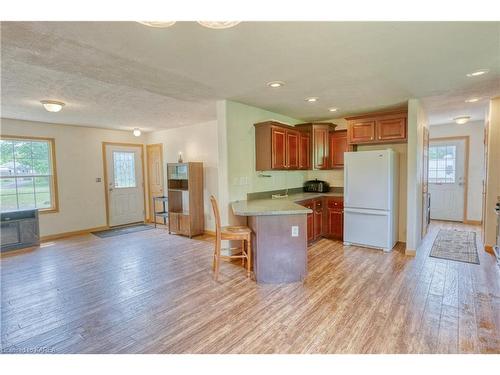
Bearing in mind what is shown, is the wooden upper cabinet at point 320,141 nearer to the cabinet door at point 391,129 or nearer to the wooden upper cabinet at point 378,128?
the wooden upper cabinet at point 378,128

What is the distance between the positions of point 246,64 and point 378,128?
2.99 metres

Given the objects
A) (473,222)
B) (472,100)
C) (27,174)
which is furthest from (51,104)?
(473,222)

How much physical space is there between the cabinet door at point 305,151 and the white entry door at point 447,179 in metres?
3.86

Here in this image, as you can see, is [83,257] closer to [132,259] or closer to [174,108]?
[132,259]

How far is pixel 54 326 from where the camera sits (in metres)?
2.32

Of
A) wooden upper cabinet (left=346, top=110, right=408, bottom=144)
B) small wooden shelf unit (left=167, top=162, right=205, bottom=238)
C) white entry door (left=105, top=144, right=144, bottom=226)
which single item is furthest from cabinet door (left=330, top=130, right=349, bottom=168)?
white entry door (left=105, top=144, right=144, bottom=226)

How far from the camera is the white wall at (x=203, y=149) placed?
5641mm

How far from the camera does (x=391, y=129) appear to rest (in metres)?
4.35

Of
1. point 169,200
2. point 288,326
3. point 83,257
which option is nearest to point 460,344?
point 288,326

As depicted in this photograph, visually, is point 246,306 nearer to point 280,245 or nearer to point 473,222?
point 280,245

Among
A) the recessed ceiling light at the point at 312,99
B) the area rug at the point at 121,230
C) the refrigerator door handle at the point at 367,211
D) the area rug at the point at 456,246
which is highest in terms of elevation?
the recessed ceiling light at the point at 312,99

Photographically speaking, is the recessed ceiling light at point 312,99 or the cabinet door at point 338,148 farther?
the cabinet door at point 338,148

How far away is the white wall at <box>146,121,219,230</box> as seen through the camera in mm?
5641

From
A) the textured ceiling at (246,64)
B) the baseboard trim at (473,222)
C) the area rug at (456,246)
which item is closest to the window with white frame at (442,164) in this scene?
the baseboard trim at (473,222)
